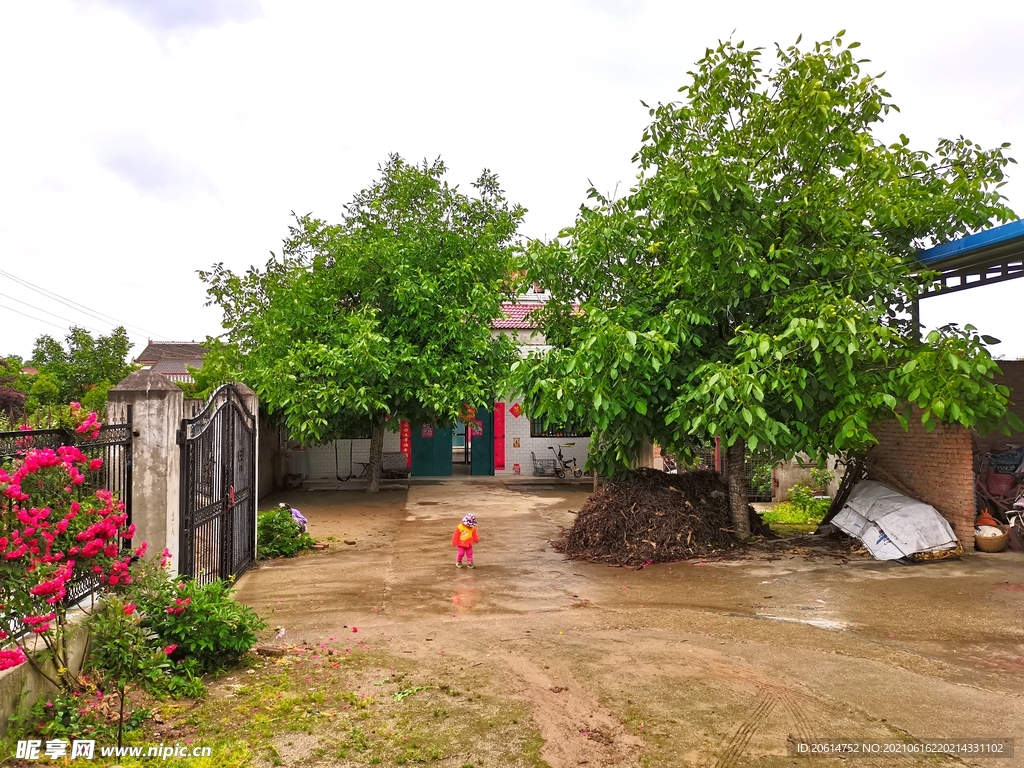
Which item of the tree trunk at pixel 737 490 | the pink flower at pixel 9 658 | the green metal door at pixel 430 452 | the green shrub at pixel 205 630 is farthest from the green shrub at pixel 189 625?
the green metal door at pixel 430 452

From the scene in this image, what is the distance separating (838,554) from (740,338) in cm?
322

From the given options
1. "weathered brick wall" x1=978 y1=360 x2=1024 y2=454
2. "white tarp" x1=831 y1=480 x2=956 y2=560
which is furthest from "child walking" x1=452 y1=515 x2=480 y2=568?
"weathered brick wall" x1=978 y1=360 x2=1024 y2=454

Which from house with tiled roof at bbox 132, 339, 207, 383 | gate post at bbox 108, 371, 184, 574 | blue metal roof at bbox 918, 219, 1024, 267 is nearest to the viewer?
gate post at bbox 108, 371, 184, 574

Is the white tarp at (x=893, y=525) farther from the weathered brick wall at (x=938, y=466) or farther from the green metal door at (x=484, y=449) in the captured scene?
the green metal door at (x=484, y=449)

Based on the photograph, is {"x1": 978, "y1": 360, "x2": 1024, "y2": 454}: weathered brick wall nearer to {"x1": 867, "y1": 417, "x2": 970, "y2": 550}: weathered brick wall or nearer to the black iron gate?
{"x1": 867, "y1": 417, "x2": 970, "y2": 550}: weathered brick wall

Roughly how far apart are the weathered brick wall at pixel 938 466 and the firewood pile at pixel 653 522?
79.3 inches

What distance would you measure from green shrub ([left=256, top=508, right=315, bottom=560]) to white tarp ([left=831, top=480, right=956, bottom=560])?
737cm

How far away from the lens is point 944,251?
8.99 metres

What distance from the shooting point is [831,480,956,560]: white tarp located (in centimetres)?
866

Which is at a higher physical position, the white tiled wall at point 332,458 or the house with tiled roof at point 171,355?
the house with tiled roof at point 171,355

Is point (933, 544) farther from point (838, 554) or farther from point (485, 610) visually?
point (485, 610)

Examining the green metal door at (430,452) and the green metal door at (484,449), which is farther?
the green metal door at (484,449)

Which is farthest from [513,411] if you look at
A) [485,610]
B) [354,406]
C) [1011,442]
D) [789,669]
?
[789,669]

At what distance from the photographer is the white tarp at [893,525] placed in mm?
8664
